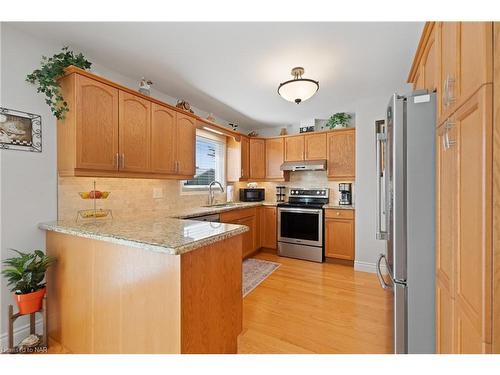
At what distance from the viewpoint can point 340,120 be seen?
3746 millimetres

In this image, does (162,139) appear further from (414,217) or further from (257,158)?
(414,217)

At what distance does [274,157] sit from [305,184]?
2.65ft

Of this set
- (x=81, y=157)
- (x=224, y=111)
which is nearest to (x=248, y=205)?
(x=224, y=111)

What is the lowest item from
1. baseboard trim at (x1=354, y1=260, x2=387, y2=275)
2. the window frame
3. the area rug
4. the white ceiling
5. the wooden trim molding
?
the area rug

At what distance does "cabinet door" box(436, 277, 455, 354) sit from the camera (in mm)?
937

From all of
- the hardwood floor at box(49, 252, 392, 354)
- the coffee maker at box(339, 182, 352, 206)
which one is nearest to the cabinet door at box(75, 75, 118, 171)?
the hardwood floor at box(49, 252, 392, 354)

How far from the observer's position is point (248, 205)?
3824mm

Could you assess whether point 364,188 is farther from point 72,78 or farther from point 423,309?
point 72,78

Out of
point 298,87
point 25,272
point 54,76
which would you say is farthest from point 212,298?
point 54,76

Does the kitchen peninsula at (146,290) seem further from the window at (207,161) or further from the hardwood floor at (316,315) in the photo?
the window at (207,161)

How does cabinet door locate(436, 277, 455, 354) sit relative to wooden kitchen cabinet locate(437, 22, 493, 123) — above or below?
below

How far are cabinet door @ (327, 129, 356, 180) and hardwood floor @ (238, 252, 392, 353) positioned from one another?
5.18ft

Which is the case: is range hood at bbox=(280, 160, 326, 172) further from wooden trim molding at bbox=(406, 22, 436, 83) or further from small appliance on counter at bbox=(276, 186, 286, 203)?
wooden trim molding at bbox=(406, 22, 436, 83)

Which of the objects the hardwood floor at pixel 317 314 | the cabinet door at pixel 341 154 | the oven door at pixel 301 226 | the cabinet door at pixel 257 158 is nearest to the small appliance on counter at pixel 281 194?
the cabinet door at pixel 257 158
